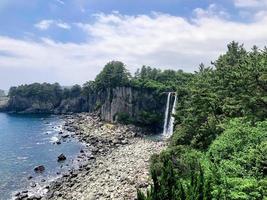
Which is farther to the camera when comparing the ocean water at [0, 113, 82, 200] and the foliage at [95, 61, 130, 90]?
the foliage at [95, 61, 130, 90]

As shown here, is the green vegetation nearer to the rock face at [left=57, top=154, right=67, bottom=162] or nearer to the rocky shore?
the rocky shore

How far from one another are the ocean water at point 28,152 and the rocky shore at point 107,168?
291cm

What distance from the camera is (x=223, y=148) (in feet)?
111

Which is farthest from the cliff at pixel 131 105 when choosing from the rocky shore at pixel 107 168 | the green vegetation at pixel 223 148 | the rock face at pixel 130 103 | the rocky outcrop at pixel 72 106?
the green vegetation at pixel 223 148

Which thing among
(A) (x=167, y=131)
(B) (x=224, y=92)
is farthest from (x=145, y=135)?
(B) (x=224, y=92)

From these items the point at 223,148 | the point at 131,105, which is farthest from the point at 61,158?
the point at 223,148

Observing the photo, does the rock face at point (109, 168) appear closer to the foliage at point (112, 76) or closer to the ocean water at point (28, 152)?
the ocean water at point (28, 152)

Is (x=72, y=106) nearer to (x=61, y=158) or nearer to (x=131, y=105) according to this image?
(x=131, y=105)

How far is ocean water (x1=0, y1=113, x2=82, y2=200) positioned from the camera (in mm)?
60062

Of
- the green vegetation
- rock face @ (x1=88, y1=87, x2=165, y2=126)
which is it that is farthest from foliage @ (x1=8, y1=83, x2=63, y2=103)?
the green vegetation

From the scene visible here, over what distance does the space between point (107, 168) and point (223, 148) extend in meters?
30.5

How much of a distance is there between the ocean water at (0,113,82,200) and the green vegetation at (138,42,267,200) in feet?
77.9

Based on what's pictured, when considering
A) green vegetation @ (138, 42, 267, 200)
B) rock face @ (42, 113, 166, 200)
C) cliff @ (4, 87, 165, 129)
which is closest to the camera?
green vegetation @ (138, 42, 267, 200)

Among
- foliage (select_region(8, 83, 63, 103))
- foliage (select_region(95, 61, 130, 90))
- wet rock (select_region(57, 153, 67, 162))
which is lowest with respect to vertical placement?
wet rock (select_region(57, 153, 67, 162))
